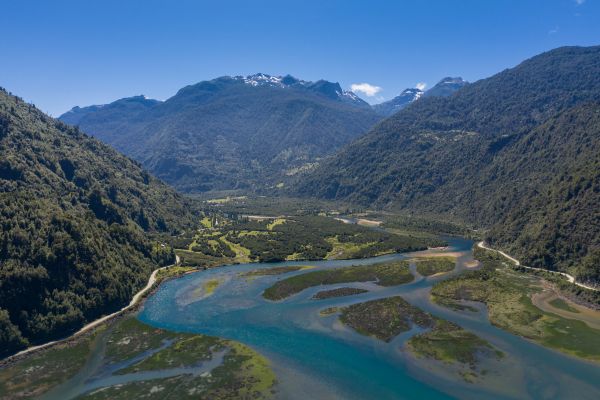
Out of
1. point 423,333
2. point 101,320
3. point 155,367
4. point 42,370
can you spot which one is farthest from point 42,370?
point 423,333

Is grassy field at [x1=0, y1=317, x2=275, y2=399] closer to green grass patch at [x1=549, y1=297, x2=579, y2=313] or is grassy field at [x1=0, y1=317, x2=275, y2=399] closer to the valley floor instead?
the valley floor

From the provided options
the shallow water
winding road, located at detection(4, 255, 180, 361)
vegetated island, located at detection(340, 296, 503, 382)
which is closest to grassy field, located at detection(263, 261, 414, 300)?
the shallow water

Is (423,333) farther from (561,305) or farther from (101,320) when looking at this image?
(101,320)

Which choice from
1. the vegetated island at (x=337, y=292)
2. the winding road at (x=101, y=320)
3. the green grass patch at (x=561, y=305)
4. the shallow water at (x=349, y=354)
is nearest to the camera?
the shallow water at (x=349, y=354)

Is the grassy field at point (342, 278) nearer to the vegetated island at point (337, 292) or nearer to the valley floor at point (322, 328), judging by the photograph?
the valley floor at point (322, 328)

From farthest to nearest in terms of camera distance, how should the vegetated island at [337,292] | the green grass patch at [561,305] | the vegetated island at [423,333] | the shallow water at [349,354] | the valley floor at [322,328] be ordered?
1. the vegetated island at [337,292]
2. the green grass patch at [561,305]
3. the vegetated island at [423,333]
4. the valley floor at [322,328]
5. the shallow water at [349,354]

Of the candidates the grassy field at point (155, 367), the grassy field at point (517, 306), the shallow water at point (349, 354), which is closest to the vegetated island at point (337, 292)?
the shallow water at point (349, 354)
